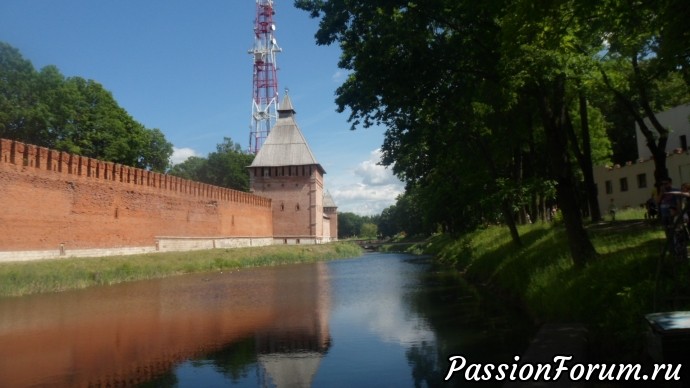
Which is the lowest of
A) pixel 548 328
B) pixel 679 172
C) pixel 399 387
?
pixel 399 387

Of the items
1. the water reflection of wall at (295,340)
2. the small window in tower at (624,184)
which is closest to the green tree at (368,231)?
the small window in tower at (624,184)

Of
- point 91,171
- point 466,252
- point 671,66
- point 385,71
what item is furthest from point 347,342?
point 91,171

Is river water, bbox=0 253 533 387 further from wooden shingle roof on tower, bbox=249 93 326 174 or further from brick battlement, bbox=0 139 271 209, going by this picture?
wooden shingle roof on tower, bbox=249 93 326 174

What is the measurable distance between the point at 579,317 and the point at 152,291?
1493 centimetres

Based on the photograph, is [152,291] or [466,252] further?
[466,252]

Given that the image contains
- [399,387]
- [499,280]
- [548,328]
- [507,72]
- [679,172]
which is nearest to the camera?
[399,387]

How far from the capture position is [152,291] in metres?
18.6

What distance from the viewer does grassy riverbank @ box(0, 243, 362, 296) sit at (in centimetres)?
1803

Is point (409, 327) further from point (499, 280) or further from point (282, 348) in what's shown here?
point (499, 280)

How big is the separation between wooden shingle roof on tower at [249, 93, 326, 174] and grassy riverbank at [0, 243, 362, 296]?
60.8ft

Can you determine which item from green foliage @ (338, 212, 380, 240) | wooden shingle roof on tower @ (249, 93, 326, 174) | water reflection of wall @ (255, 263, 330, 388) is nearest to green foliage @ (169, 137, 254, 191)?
wooden shingle roof on tower @ (249, 93, 326, 174)

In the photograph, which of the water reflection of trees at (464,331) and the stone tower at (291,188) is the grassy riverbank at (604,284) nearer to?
the water reflection of trees at (464,331)

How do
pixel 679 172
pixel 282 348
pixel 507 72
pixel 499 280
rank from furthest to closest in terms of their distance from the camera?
pixel 679 172
pixel 499 280
pixel 507 72
pixel 282 348

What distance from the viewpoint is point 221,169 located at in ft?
229
